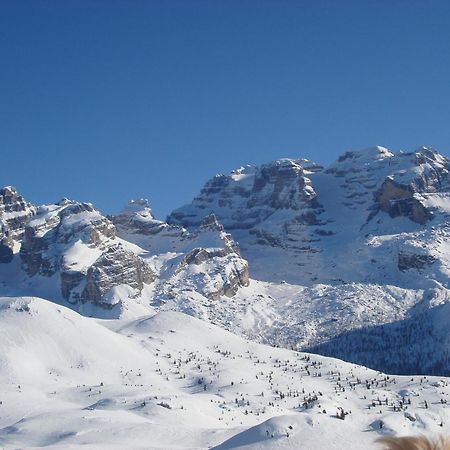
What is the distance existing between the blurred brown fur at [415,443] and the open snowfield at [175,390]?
49.5 ft

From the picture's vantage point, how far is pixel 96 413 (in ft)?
177

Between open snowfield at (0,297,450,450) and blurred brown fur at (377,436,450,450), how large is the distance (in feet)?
49.5

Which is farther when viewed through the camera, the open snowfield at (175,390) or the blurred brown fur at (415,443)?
the open snowfield at (175,390)

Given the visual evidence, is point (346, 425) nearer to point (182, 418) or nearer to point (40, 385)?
point (182, 418)

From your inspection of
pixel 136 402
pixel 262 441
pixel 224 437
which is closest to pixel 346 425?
pixel 262 441

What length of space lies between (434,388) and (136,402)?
1143 inches

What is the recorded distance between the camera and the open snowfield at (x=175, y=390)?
31.0 m

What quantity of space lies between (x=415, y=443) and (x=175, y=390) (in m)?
70.9

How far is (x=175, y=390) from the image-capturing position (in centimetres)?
7544

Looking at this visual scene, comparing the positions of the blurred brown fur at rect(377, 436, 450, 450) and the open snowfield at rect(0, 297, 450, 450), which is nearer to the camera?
the blurred brown fur at rect(377, 436, 450, 450)

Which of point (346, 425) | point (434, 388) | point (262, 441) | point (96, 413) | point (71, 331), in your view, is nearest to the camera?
→ point (262, 441)

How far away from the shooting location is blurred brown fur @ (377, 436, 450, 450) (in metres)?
6.31

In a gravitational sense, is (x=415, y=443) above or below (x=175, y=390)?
below

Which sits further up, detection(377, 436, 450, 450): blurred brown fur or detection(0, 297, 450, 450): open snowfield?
detection(0, 297, 450, 450): open snowfield
